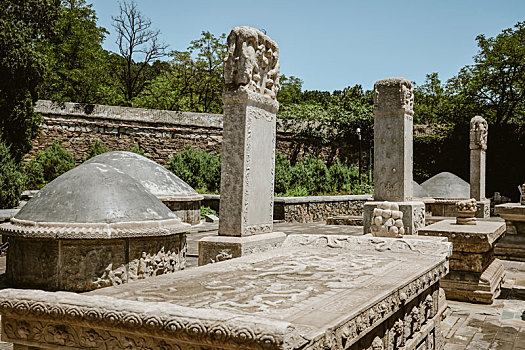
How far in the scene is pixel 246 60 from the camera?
15.9 feet

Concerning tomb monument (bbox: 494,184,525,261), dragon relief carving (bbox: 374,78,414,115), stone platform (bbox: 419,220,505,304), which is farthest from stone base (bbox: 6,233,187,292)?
tomb monument (bbox: 494,184,525,261)

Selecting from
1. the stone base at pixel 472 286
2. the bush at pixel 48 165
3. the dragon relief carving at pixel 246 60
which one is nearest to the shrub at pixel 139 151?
the bush at pixel 48 165

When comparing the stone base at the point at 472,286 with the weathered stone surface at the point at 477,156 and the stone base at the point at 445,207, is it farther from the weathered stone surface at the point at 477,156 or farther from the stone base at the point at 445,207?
the weathered stone surface at the point at 477,156

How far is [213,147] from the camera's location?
66.9 feet

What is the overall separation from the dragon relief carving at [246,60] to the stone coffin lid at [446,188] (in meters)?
12.1

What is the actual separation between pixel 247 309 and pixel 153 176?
20.6 feet

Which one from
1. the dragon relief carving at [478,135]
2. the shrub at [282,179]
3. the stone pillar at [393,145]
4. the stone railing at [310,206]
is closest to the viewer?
the stone pillar at [393,145]

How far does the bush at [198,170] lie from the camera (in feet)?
57.7

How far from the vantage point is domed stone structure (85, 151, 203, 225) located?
7.50m

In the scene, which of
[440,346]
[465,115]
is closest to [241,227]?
[440,346]

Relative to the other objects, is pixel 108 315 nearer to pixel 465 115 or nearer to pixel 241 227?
pixel 241 227

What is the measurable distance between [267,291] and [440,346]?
2.31 m

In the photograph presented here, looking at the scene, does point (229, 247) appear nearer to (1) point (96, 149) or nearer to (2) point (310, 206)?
(2) point (310, 206)

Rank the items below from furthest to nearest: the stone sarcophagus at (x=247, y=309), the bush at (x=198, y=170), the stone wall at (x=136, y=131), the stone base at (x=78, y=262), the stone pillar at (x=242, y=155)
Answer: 1. the stone wall at (x=136, y=131)
2. the bush at (x=198, y=170)
3. the stone pillar at (x=242, y=155)
4. the stone base at (x=78, y=262)
5. the stone sarcophagus at (x=247, y=309)
